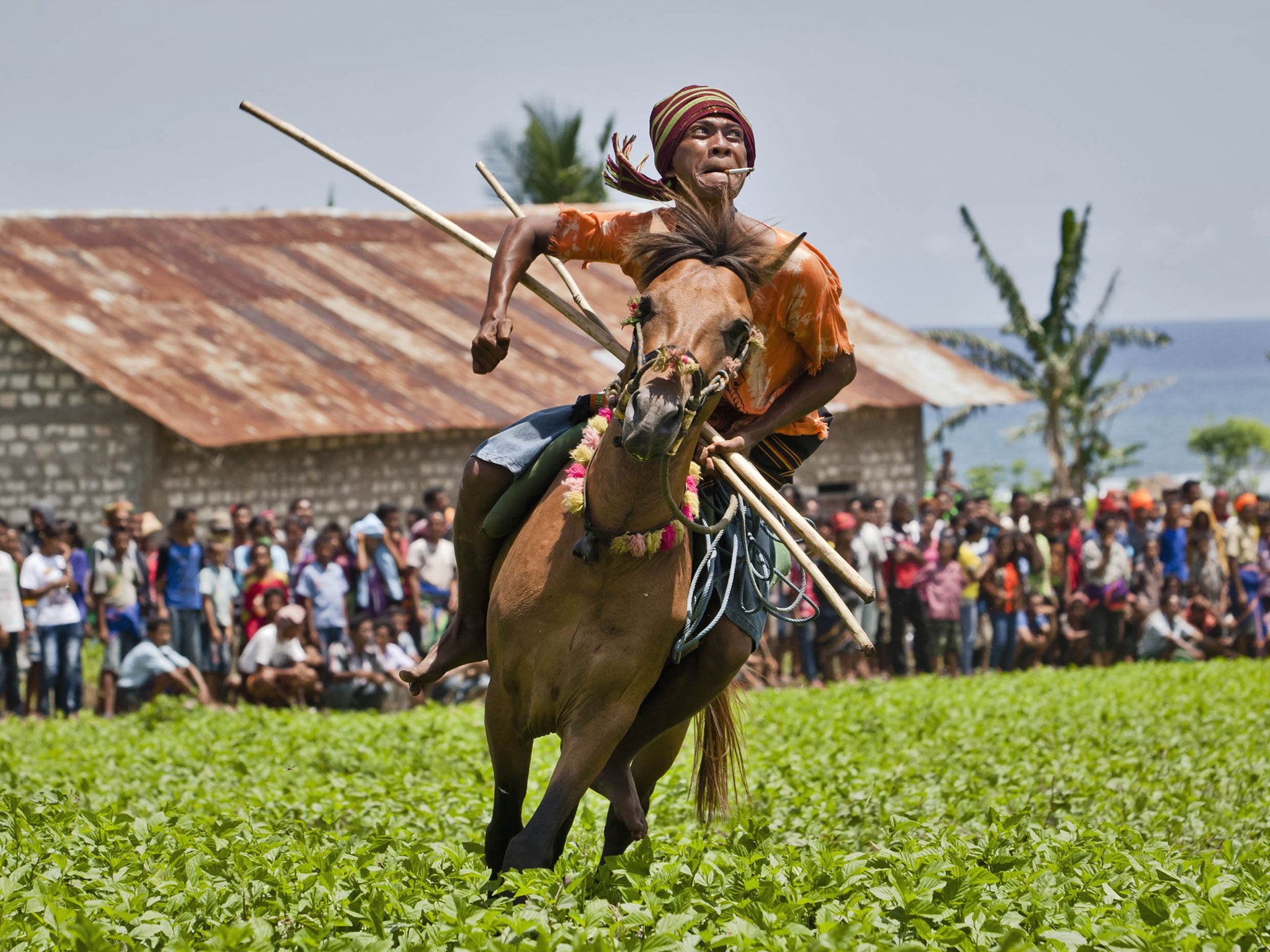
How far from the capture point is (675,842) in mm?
7297

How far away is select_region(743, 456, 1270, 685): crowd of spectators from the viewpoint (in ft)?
57.9

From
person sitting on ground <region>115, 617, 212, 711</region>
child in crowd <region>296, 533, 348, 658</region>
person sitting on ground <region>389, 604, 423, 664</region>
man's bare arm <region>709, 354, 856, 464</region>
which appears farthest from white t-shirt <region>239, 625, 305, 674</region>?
man's bare arm <region>709, 354, 856, 464</region>

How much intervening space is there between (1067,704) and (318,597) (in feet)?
21.9

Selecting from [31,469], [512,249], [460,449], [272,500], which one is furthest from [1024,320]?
[512,249]

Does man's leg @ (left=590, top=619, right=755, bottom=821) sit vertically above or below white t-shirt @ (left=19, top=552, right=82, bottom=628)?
below

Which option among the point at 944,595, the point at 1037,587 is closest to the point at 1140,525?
the point at 1037,587

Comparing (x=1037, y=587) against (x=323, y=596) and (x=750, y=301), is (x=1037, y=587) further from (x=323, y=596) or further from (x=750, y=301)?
(x=750, y=301)

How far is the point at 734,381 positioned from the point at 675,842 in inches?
101

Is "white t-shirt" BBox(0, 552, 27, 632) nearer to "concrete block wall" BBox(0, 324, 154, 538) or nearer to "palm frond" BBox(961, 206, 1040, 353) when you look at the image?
"concrete block wall" BBox(0, 324, 154, 538)

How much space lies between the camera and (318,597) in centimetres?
1479

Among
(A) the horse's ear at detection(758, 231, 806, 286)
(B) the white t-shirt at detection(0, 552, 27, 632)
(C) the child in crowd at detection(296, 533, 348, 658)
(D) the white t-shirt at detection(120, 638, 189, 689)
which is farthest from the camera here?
(C) the child in crowd at detection(296, 533, 348, 658)

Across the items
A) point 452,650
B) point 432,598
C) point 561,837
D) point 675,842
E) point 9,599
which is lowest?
point 675,842

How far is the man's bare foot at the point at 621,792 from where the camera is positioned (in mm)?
6000

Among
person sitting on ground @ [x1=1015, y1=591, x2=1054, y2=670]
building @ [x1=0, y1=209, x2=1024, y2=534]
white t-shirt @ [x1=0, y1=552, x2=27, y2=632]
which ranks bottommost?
person sitting on ground @ [x1=1015, y1=591, x2=1054, y2=670]
